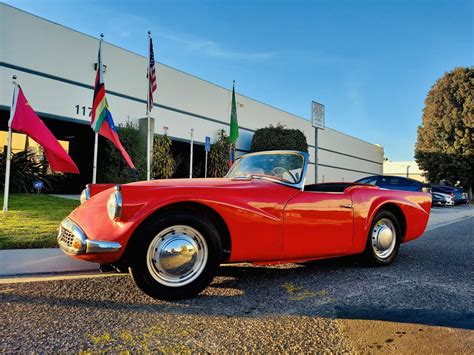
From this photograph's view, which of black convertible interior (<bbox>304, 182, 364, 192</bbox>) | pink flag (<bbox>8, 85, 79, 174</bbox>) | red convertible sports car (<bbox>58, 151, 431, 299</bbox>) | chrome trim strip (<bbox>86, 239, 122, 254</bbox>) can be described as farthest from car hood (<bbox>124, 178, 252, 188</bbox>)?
pink flag (<bbox>8, 85, 79, 174</bbox>)

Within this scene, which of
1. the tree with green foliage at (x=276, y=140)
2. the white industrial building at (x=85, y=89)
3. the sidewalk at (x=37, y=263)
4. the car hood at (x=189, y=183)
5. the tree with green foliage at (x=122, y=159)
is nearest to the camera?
the car hood at (x=189, y=183)

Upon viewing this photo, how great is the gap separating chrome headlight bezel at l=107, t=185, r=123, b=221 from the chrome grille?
42 centimetres

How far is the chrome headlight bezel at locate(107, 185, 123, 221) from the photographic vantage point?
303cm

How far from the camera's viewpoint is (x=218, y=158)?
23.1 metres

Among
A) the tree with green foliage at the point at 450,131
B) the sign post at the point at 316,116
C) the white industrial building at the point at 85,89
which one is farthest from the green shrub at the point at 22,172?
the tree with green foliage at the point at 450,131

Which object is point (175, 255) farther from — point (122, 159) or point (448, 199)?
point (448, 199)

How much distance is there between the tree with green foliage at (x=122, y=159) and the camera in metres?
16.9

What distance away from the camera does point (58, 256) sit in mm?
4695

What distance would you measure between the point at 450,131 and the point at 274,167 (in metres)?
36.2

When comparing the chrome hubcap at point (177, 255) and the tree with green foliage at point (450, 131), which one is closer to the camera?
the chrome hubcap at point (177, 255)

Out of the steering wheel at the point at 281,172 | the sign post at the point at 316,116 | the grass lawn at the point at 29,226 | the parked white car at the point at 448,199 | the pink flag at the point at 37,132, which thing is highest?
the sign post at the point at 316,116

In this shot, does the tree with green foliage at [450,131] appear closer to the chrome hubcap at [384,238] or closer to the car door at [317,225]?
the chrome hubcap at [384,238]

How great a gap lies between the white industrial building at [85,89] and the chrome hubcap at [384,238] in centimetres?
1406

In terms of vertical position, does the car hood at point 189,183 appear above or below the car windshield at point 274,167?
below
